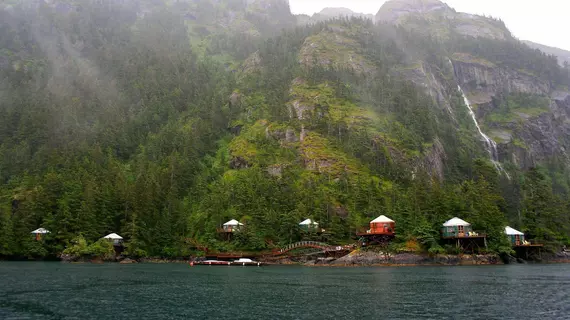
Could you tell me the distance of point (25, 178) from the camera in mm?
118625

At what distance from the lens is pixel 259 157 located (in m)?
130

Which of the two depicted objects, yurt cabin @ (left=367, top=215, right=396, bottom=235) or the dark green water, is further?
yurt cabin @ (left=367, top=215, right=396, bottom=235)

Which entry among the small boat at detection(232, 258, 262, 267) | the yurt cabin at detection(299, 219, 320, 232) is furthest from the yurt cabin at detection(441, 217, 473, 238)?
the small boat at detection(232, 258, 262, 267)

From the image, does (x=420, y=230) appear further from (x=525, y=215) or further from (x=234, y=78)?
(x=234, y=78)

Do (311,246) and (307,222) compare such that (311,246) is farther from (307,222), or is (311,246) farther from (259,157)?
(259,157)

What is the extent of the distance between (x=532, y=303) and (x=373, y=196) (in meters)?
70.8

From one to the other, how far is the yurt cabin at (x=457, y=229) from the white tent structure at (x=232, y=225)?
44548 mm

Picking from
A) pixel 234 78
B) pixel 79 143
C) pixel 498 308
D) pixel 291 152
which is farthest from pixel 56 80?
pixel 498 308

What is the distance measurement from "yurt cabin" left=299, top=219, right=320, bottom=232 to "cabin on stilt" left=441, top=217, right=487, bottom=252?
26.8m

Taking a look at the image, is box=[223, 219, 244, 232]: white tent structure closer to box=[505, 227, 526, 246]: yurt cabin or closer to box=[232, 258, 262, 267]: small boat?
box=[232, 258, 262, 267]: small boat

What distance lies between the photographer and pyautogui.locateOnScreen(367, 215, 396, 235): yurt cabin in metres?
91.0

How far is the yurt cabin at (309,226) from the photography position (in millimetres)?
96181

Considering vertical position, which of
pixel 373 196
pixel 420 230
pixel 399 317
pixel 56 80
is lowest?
pixel 399 317

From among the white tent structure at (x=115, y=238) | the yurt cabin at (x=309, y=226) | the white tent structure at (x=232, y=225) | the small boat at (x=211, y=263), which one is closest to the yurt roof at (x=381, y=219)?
the yurt cabin at (x=309, y=226)
